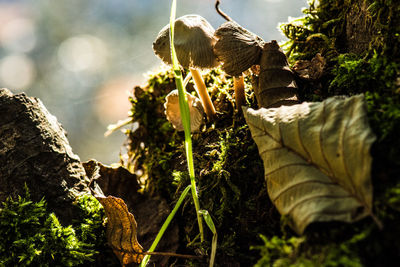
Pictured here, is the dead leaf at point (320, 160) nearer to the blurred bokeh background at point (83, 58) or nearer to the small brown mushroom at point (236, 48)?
the small brown mushroom at point (236, 48)

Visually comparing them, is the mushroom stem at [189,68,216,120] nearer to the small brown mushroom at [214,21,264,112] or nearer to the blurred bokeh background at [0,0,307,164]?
the small brown mushroom at [214,21,264,112]

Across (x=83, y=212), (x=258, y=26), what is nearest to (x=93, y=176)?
(x=83, y=212)

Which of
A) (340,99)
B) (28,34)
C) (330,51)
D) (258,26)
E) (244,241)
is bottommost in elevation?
(244,241)

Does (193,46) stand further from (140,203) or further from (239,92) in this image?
(140,203)

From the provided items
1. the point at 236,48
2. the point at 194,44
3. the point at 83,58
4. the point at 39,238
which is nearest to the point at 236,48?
the point at 236,48

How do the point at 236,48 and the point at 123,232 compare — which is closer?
the point at 123,232

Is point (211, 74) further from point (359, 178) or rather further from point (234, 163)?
point (359, 178)

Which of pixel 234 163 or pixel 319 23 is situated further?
pixel 319 23
